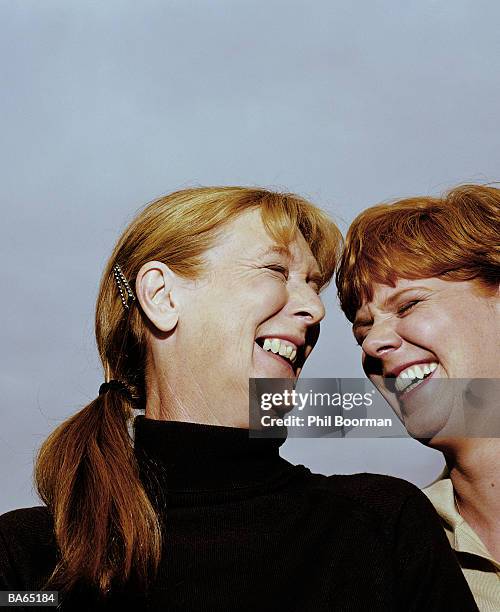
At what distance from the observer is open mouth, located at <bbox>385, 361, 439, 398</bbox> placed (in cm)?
288

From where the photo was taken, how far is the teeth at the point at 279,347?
2.69m


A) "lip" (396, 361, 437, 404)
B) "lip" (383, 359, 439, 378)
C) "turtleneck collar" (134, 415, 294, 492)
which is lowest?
"turtleneck collar" (134, 415, 294, 492)

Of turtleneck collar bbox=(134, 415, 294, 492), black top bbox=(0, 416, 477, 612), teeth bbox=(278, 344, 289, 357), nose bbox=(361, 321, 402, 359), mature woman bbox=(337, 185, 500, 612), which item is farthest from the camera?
nose bbox=(361, 321, 402, 359)

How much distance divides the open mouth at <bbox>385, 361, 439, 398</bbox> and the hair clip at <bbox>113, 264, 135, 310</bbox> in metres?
0.97

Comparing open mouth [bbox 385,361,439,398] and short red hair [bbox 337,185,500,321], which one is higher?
short red hair [bbox 337,185,500,321]

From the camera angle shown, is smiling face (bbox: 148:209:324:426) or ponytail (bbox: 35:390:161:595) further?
smiling face (bbox: 148:209:324:426)

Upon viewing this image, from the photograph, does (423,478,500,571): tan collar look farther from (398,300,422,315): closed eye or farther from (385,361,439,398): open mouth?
(398,300,422,315): closed eye

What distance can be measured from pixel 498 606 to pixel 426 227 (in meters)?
1.32

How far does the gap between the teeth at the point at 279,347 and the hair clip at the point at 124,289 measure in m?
0.55

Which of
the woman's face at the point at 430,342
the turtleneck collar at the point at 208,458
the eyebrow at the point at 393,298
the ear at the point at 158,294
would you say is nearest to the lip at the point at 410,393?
the woman's face at the point at 430,342

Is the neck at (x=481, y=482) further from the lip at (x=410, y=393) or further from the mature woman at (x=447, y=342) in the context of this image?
the lip at (x=410, y=393)

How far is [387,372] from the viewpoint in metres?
2.98

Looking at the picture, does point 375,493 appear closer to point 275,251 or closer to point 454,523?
point 454,523

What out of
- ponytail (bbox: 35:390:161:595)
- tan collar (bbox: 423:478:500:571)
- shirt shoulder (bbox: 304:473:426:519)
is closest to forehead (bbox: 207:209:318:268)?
ponytail (bbox: 35:390:161:595)
